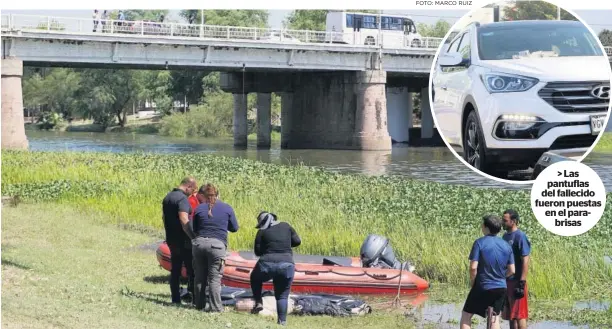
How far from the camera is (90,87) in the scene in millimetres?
60281

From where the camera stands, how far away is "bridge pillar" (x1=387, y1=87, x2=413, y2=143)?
48.9 metres

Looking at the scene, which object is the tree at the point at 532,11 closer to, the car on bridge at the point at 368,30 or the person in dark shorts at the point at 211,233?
the person in dark shorts at the point at 211,233

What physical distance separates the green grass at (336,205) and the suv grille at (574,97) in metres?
4.05

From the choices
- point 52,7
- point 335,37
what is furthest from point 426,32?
point 52,7

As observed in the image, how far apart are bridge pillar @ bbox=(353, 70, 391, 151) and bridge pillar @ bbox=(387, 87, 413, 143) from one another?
7467 millimetres

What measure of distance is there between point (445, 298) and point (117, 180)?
14209 mm

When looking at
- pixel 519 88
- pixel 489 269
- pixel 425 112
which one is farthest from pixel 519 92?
pixel 425 112

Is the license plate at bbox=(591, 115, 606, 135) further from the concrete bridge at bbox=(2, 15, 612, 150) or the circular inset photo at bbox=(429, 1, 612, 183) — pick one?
the concrete bridge at bbox=(2, 15, 612, 150)

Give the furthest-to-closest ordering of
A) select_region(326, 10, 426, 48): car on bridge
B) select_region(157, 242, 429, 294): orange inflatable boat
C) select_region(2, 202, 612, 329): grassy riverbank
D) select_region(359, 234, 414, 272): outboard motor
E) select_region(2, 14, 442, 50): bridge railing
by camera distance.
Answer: select_region(326, 10, 426, 48): car on bridge → select_region(2, 14, 442, 50): bridge railing → select_region(359, 234, 414, 272): outboard motor → select_region(157, 242, 429, 294): orange inflatable boat → select_region(2, 202, 612, 329): grassy riverbank

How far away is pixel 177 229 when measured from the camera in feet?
43.0

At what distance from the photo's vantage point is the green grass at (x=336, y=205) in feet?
56.3

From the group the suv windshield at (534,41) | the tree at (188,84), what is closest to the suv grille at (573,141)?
the suv windshield at (534,41)

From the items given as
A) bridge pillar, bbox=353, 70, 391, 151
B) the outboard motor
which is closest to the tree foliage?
bridge pillar, bbox=353, 70, 391, 151

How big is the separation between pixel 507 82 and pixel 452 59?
716mm
